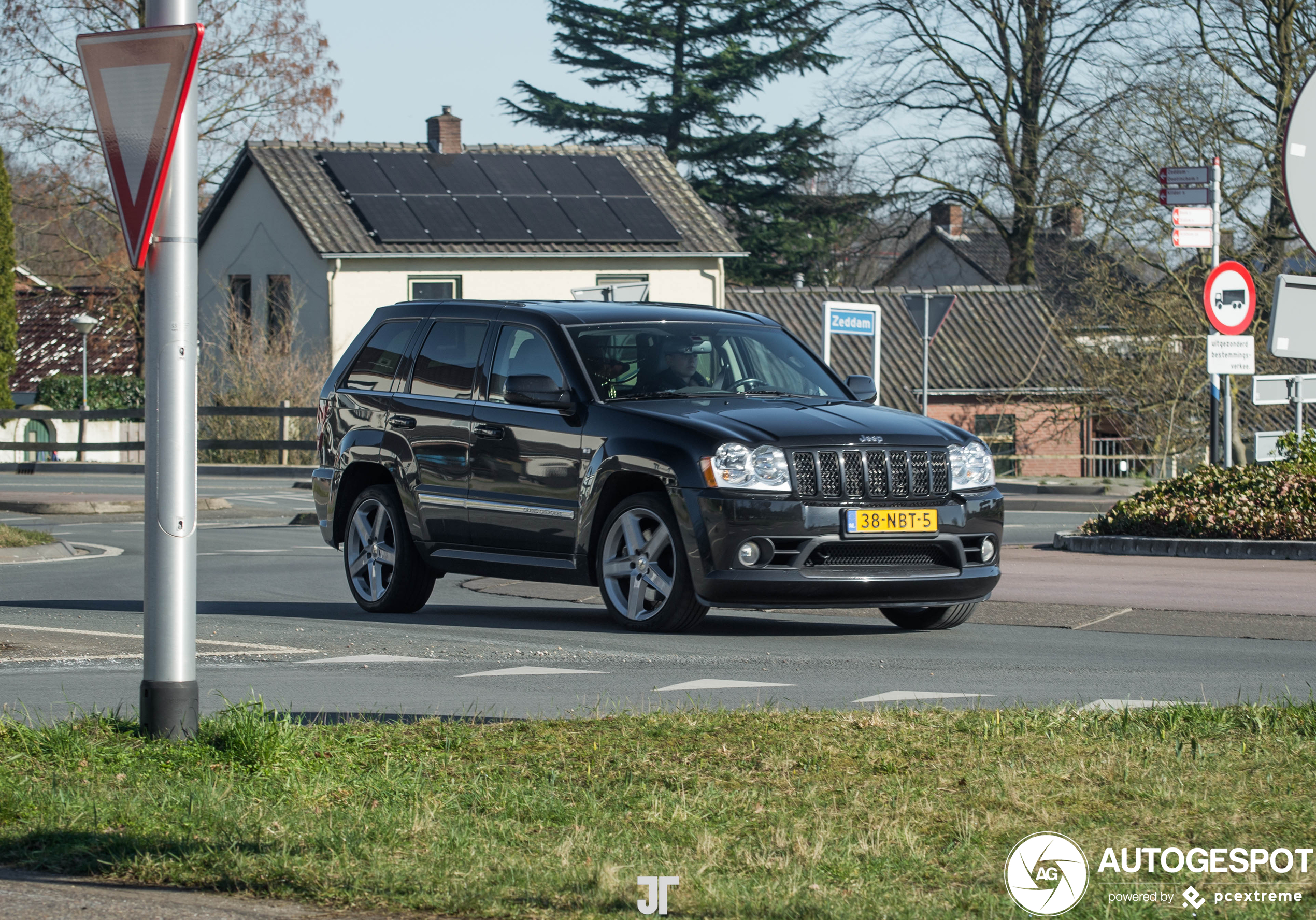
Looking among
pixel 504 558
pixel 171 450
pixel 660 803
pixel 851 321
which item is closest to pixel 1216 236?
pixel 851 321

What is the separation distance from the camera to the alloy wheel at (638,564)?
10.9 m

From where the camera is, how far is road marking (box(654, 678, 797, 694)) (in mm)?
8734

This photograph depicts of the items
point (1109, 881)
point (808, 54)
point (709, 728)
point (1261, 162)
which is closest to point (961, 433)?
point (709, 728)

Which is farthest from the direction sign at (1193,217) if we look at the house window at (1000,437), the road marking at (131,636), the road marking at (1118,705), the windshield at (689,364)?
the house window at (1000,437)

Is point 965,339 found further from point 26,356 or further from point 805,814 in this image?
point 805,814

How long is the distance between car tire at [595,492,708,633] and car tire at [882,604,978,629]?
4.62ft

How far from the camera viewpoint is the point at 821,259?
62469mm

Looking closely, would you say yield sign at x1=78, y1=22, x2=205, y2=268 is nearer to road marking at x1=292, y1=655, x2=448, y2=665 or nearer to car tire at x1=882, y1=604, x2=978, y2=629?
road marking at x1=292, y1=655, x2=448, y2=665

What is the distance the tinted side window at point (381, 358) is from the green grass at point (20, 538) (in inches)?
290

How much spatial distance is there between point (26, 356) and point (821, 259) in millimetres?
27174

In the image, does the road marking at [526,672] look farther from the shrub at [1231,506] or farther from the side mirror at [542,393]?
the shrub at [1231,506]

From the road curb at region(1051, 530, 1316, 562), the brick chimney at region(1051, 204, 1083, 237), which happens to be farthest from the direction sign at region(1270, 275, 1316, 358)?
the brick chimney at region(1051, 204, 1083, 237)

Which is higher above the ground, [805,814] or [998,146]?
[998,146]

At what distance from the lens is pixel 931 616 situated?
464 inches
